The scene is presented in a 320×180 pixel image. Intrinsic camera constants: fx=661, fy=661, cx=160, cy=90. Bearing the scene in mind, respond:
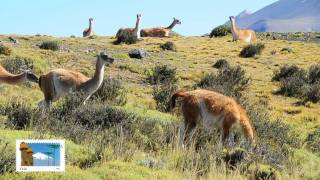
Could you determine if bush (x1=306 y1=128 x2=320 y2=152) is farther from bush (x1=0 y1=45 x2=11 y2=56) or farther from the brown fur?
bush (x1=0 y1=45 x2=11 y2=56)

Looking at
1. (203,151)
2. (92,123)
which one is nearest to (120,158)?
(203,151)

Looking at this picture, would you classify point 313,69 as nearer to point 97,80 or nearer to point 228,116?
point 97,80

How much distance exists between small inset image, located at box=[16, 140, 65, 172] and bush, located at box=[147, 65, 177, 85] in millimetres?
13702

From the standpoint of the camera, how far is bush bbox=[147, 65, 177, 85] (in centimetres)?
2064

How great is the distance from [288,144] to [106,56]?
4301mm

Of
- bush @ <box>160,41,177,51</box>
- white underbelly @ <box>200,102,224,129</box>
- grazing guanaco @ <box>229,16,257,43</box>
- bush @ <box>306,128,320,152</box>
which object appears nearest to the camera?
white underbelly @ <box>200,102,224,129</box>

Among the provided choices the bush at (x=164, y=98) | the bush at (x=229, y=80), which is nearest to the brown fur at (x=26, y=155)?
the bush at (x=164, y=98)

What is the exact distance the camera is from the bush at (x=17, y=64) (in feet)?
61.1

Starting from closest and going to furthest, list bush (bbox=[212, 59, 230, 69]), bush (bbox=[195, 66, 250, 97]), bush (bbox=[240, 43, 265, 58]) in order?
bush (bbox=[195, 66, 250, 97]), bush (bbox=[212, 59, 230, 69]), bush (bbox=[240, 43, 265, 58])

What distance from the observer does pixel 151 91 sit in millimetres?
18938

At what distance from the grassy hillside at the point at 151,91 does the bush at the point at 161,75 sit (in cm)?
25

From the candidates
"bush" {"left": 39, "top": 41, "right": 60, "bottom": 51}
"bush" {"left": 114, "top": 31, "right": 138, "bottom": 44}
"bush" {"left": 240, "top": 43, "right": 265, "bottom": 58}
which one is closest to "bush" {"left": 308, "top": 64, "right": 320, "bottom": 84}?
"bush" {"left": 240, "top": 43, "right": 265, "bottom": 58}

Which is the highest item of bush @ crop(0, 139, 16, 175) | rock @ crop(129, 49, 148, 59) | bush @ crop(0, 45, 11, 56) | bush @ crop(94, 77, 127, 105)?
bush @ crop(0, 45, 11, 56)

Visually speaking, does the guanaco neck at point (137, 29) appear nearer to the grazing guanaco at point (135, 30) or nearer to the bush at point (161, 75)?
the grazing guanaco at point (135, 30)
